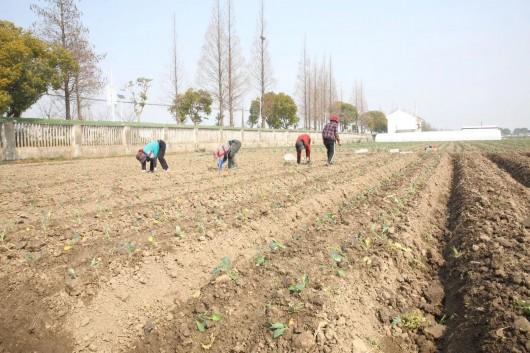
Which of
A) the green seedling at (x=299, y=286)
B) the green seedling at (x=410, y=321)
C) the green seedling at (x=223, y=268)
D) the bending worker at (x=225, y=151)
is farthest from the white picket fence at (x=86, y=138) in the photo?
the green seedling at (x=410, y=321)

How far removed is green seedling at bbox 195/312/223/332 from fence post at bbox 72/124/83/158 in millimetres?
16911

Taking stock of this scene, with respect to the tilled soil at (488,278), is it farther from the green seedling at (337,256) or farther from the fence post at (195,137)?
the fence post at (195,137)

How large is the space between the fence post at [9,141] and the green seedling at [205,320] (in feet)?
49.7

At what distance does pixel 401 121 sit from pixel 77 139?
97243 millimetres

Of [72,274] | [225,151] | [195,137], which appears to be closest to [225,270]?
[72,274]

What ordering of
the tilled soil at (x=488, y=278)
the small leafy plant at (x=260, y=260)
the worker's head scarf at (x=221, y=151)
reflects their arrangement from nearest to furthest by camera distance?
1. the tilled soil at (x=488, y=278)
2. the small leafy plant at (x=260, y=260)
3. the worker's head scarf at (x=221, y=151)

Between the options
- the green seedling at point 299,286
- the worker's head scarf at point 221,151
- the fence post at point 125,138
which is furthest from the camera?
the fence post at point 125,138

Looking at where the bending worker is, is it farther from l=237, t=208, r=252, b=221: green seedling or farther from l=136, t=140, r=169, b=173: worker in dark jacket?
l=237, t=208, r=252, b=221: green seedling

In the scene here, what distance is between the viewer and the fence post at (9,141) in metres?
14.8

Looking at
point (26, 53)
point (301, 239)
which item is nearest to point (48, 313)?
point (301, 239)

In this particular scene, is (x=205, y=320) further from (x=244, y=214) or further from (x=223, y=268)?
(x=244, y=214)

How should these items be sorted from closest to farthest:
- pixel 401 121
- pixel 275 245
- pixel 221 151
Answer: pixel 275 245 → pixel 221 151 → pixel 401 121

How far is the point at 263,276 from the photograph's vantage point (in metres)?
3.63

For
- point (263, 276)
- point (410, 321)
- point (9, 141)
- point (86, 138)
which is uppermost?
point (86, 138)
